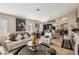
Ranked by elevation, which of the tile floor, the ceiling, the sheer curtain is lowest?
the tile floor

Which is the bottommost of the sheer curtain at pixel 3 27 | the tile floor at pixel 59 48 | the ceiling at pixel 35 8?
the tile floor at pixel 59 48

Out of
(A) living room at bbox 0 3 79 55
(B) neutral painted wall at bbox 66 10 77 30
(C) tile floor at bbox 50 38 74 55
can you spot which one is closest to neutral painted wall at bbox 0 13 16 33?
(A) living room at bbox 0 3 79 55

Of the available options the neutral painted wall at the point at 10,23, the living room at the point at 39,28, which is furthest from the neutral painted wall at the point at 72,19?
the neutral painted wall at the point at 10,23

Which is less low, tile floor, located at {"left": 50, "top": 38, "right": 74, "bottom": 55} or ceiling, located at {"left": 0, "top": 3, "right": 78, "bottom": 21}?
ceiling, located at {"left": 0, "top": 3, "right": 78, "bottom": 21}

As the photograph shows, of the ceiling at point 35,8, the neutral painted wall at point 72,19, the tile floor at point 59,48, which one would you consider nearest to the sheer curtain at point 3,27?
the ceiling at point 35,8

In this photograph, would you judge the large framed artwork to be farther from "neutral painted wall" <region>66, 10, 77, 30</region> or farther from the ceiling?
"neutral painted wall" <region>66, 10, 77, 30</region>

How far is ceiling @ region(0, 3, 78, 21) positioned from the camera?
1.58 m

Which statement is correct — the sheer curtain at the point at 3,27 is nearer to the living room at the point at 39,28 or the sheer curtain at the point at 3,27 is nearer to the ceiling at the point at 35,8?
the living room at the point at 39,28

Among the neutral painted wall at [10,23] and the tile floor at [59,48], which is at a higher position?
the neutral painted wall at [10,23]

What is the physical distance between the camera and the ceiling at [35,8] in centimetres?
158

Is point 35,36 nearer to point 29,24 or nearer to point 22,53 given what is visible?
point 29,24

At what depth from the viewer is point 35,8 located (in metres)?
1.62

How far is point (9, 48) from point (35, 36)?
51cm

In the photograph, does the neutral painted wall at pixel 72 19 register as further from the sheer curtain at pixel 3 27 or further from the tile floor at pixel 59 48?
the sheer curtain at pixel 3 27
